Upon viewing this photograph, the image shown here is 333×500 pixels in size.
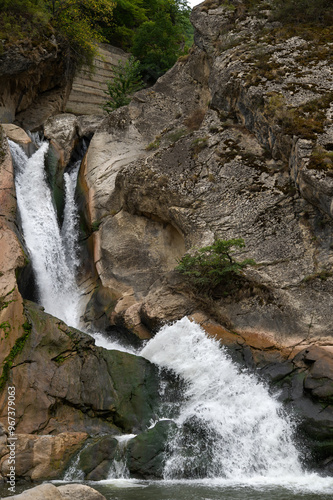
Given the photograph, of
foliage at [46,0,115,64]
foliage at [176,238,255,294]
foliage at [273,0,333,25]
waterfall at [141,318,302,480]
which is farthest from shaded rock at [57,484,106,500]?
foliage at [46,0,115,64]

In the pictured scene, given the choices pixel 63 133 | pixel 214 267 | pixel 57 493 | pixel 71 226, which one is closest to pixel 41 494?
pixel 57 493

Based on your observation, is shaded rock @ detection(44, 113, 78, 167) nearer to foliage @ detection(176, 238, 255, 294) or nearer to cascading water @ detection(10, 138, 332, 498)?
cascading water @ detection(10, 138, 332, 498)

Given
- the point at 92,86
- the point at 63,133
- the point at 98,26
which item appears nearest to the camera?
the point at 63,133

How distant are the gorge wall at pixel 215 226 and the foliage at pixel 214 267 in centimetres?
39

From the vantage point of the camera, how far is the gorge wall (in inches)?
451

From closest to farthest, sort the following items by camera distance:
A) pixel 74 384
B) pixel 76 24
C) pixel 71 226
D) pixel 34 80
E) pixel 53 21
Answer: pixel 74 384
pixel 71 226
pixel 34 80
pixel 53 21
pixel 76 24

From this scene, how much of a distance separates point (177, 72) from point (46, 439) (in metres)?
18.8

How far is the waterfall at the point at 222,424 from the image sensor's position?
31.0 feet

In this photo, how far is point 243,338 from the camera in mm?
12734

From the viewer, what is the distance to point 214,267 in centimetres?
1382

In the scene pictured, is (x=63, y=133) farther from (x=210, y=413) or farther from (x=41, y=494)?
(x=41, y=494)

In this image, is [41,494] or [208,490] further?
[208,490]

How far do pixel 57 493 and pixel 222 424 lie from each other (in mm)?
5079

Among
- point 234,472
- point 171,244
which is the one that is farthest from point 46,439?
point 171,244
